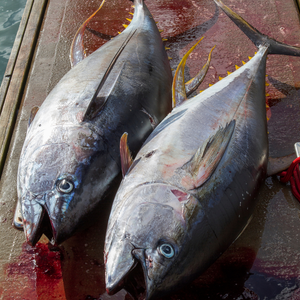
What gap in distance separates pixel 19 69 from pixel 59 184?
227cm

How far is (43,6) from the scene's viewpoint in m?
4.53

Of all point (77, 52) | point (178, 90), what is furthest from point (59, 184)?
point (77, 52)

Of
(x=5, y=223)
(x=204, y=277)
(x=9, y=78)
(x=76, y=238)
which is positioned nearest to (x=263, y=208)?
(x=204, y=277)

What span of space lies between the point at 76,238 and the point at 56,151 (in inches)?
28.1

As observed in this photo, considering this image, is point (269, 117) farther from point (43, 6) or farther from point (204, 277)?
point (43, 6)

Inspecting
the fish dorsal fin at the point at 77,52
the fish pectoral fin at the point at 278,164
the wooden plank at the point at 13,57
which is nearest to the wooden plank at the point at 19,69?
the wooden plank at the point at 13,57

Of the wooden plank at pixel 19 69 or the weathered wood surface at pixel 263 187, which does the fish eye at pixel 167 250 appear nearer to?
the weathered wood surface at pixel 263 187

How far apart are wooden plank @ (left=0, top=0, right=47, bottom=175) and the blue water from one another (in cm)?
142

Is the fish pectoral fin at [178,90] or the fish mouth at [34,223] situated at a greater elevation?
the fish pectoral fin at [178,90]

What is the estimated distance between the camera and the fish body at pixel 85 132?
6.57ft

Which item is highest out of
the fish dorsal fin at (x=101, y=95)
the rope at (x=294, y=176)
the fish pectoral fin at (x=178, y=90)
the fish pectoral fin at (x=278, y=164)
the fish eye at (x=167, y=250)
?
the fish dorsal fin at (x=101, y=95)

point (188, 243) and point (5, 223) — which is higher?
point (188, 243)

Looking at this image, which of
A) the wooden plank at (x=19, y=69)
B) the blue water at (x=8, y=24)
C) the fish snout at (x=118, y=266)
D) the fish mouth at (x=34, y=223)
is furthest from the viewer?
the blue water at (x=8, y=24)

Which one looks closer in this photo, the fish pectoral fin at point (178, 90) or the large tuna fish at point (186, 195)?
the large tuna fish at point (186, 195)
